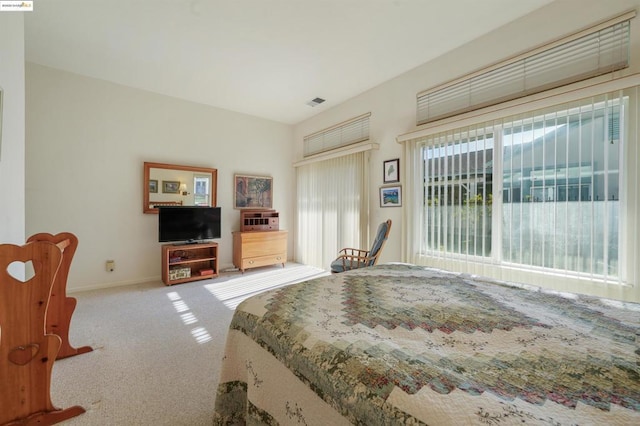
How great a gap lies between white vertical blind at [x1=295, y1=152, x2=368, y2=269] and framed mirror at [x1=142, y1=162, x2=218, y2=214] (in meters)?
1.77

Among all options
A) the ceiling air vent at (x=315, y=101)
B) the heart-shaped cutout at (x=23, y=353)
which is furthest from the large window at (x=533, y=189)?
the heart-shaped cutout at (x=23, y=353)

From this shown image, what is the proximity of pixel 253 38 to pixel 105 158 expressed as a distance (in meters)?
2.83

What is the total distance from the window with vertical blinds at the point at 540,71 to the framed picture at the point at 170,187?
3.92m

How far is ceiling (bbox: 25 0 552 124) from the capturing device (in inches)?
95.3

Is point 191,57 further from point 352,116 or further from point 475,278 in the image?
point 475,278

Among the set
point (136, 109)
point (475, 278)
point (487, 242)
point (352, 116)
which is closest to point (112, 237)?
point (136, 109)

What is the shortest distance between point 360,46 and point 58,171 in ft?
13.9

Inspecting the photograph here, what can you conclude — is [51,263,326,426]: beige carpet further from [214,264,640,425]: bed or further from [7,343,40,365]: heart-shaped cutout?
[214,264,640,425]: bed

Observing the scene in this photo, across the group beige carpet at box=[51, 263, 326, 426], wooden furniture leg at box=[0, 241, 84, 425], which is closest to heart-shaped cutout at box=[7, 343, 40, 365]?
wooden furniture leg at box=[0, 241, 84, 425]

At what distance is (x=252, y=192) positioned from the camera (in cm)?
518

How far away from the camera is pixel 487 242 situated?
9.11 ft

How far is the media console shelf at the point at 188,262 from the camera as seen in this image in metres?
3.97

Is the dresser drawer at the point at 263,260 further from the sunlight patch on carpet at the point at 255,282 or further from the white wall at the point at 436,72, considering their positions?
the white wall at the point at 436,72

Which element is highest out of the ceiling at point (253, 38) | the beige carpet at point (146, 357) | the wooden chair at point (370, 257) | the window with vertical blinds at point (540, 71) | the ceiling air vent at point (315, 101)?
the ceiling air vent at point (315, 101)
